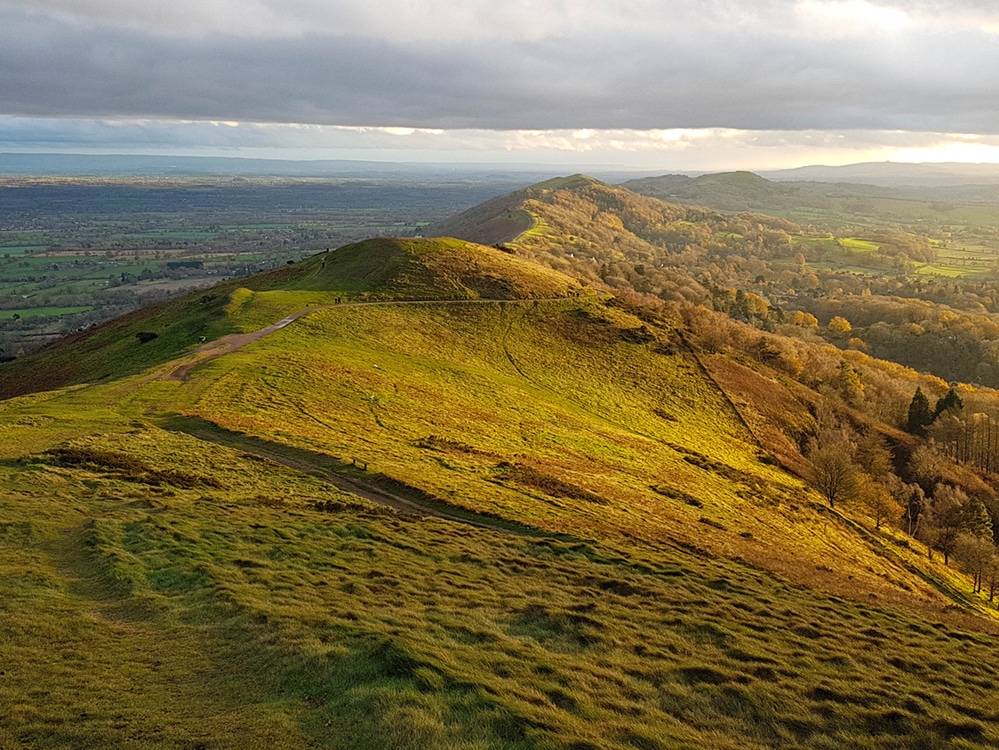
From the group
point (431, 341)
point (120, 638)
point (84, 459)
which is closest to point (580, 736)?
point (120, 638)

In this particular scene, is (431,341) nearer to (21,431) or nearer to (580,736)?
(21,431)

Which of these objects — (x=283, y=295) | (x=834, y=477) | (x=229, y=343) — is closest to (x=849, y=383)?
(x=834, y=477)

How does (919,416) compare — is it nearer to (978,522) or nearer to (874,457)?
(874,457)

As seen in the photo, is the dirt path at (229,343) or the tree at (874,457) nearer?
the dirt path at (229,343)

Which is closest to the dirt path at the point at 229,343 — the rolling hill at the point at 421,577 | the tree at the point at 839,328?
the rolling hill at the point at 421,577

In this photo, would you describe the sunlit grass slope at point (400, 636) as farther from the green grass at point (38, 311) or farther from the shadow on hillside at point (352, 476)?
the green grass at point (38, 311)

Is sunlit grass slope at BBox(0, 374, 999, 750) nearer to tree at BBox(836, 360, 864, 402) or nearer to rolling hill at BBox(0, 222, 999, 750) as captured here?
rolling hill at BBox(0, 222, 999, 750)
